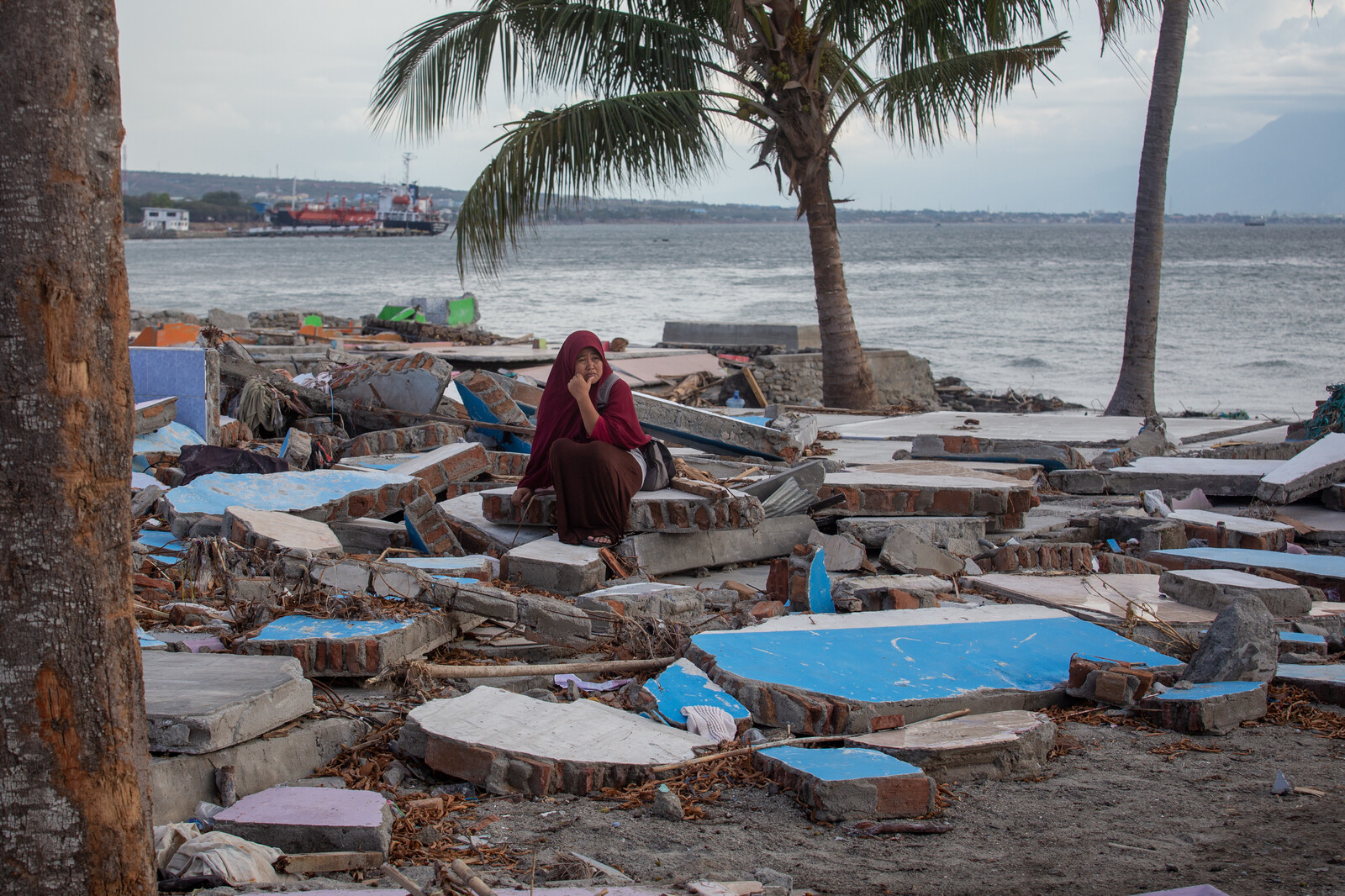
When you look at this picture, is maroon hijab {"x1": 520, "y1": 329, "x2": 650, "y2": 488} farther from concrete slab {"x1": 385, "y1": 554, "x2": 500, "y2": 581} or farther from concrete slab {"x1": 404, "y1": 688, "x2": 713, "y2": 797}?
concrete slab {"x1": 404, "y1": 688, "x2": 713, "y2": 797}

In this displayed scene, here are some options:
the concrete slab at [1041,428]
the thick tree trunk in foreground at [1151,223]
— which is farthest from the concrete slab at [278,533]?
the thick tree trunk in foreground at [1151,223]

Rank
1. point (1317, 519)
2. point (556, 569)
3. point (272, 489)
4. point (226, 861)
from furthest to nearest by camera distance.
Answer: point (1317, 519) < point (272, 489) < point (556, 569) < point (226, 861)

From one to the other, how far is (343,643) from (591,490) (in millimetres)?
1797

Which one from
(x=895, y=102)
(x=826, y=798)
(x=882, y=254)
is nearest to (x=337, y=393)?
(x=895, y=102)

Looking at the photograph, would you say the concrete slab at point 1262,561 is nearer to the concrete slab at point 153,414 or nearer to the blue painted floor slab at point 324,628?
the blue painted floor slab at point 324,628

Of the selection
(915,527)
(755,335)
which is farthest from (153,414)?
(755,335)

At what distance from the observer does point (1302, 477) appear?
631 cm

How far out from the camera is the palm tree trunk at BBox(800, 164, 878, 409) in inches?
415

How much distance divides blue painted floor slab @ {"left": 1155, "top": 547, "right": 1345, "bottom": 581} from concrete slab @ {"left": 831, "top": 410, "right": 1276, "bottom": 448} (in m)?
2.77

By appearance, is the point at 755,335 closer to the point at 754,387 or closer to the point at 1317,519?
the point at 754,387

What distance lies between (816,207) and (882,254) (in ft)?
284

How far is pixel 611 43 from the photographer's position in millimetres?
9703

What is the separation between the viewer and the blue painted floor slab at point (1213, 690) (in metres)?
3.50

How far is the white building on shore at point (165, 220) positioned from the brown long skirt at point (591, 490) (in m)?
133
